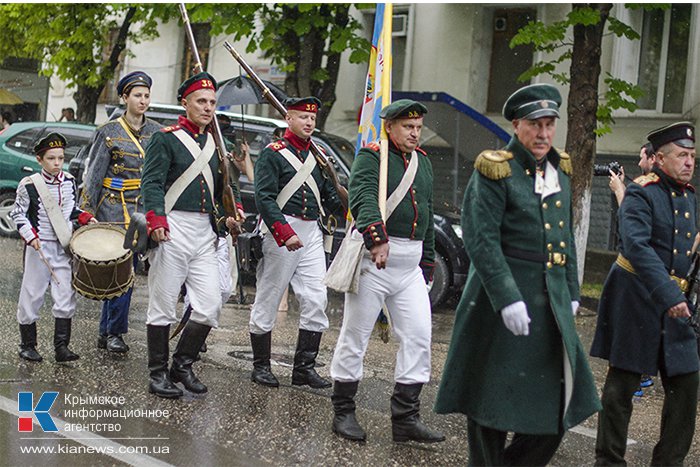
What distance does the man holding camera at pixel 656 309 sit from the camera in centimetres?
558

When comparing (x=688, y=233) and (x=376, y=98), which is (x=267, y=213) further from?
(x=688, y=233)

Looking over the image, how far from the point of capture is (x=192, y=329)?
7.02 m

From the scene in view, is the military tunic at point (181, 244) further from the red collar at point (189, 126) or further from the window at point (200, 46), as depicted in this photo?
the window at point (200, 46)

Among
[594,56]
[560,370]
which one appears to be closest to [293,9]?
[594,56]

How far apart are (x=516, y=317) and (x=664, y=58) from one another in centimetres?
1467

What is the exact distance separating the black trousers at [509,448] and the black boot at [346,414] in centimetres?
127

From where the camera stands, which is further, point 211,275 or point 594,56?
point 594,56

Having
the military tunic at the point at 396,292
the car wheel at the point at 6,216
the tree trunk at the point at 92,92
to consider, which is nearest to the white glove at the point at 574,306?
the military tunic at the point at 396,292

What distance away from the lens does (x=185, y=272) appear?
23.1ft

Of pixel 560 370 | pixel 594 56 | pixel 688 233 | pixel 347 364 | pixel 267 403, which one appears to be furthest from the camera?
pixel 594 56

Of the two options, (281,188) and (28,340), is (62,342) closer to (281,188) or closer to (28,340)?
(28,340)

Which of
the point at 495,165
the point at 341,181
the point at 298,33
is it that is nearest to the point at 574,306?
the point at 495,165

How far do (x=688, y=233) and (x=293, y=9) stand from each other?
12.4 m

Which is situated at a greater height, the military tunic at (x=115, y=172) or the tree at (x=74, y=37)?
the tree at (x=74, y=37)
